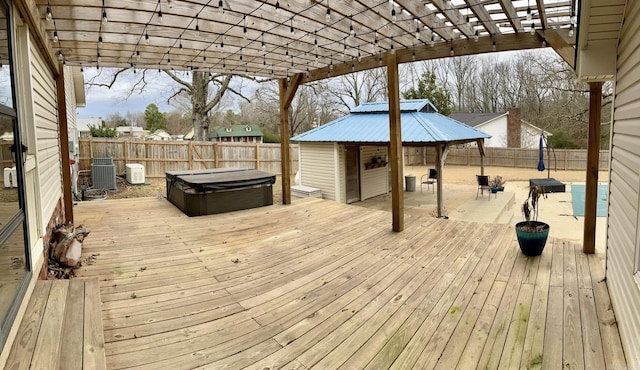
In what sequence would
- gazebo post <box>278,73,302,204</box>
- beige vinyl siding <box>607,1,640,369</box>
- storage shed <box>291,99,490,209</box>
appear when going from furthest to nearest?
storage shed <box>291,99,490,209</box> → gazebo post <box>278,73,302,204</box> → beige vinyl siding <box>607,1,640,369</box>

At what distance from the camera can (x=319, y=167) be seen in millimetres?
12109

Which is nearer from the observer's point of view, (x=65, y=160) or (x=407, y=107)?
(x=65, y=160)

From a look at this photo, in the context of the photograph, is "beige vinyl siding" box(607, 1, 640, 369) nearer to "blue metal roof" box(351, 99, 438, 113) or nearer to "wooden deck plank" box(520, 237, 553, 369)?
"wooden deck plank" box(520, 237, 553, 369)

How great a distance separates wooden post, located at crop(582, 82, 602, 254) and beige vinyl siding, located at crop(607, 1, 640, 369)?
29.4 inches

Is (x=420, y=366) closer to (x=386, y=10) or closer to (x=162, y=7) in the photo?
(x=386, y=10)

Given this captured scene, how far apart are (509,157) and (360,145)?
13.4 m

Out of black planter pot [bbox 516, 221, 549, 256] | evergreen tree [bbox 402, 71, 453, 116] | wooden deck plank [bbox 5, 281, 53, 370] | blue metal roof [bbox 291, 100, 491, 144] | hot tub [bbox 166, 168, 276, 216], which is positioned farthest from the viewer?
evergreen tree [bbox 402, 71, 453, 116]

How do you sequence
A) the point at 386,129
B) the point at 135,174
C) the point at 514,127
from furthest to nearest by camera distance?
1. the point at 514,127
2. the point at 135,174
3. the point at 386,129

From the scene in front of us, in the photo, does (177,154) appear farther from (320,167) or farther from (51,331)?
(51,331)

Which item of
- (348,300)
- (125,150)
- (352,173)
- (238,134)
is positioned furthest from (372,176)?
(238,134)

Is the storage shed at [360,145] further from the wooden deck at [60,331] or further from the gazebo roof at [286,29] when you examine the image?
the wooden deck at [60,331]

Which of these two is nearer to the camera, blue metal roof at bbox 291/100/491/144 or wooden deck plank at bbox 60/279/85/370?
wooden deck plank at bbox 60/279/85/370

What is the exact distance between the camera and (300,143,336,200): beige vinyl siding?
456 inches

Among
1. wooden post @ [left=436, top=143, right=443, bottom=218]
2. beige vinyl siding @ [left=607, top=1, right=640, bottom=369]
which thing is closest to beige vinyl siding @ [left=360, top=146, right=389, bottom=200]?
wooden post @ [left=436, top=143, right=443, bottom=218]
